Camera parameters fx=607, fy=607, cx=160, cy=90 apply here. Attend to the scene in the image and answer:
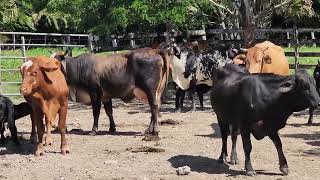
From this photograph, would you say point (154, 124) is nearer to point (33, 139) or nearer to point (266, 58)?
point (33, 139)

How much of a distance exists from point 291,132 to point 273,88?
3.92 meters

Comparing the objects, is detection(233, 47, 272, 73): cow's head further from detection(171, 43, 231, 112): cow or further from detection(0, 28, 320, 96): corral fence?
detection(0, 28, 320, 96): corral fence

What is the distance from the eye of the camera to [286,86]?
7.43 metres

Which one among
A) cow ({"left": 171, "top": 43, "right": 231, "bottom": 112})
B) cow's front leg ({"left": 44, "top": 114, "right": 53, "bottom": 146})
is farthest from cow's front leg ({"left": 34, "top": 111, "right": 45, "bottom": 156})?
cow ({"left": 171, "top": 43, "right": 231, "bottom": 112})

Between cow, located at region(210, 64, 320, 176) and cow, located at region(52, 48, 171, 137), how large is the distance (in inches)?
128

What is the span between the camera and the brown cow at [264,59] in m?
9.98

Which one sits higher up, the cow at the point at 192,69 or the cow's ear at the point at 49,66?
the cow's ear at the point at 49,66

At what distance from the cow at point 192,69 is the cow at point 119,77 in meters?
3.25

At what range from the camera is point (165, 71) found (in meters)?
11.4

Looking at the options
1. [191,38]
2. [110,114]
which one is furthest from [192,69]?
[191,38]

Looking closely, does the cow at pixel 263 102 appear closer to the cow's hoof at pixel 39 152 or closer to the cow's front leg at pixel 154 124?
the cow's hoof at pixel 39 152

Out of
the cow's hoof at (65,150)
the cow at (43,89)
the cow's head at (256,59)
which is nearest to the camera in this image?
the cow at (43,89)

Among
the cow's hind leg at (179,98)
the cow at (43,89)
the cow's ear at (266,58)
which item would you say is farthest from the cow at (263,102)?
the cow's hind leg at (179,98)

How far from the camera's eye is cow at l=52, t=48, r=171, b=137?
1114cm
